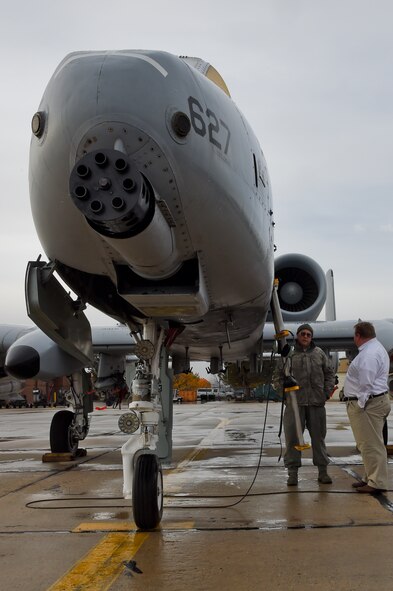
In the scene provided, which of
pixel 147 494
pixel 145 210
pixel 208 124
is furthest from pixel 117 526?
pixel 208 124

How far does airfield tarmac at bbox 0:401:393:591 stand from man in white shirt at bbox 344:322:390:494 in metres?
0.24

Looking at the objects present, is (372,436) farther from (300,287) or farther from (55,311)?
(300,287)

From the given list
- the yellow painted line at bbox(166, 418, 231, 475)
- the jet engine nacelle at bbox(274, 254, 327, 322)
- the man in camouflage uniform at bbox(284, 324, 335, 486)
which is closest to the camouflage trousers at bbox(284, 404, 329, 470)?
the man in camouflage uniform at bbox(284, 324, 335, 486)

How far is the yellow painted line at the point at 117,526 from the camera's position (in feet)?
14.3

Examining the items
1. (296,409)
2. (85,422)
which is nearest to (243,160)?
(296,409)

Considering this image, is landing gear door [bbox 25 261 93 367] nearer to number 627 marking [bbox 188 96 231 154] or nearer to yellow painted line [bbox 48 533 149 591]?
number 627 marking [bbox 188 96 231 154]

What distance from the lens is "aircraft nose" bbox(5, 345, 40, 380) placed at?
28.6 feet

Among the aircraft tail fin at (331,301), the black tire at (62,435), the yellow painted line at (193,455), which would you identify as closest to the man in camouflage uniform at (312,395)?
the yellow painted line at (193,455)

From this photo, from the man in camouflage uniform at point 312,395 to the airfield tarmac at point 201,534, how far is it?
37cm

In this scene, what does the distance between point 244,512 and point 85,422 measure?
16.7ft

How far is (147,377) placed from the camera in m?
5.34

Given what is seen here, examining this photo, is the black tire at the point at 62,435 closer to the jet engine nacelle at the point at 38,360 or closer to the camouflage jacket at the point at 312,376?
the jet engine nacelle at the point at 38,360

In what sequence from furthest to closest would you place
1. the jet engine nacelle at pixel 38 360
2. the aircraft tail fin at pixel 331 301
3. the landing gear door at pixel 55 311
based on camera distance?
the aircraft tail fin at pixel 331 301 → the jet engine nacelle at pixel 38 360 → the landing gear door at pixel 55 311

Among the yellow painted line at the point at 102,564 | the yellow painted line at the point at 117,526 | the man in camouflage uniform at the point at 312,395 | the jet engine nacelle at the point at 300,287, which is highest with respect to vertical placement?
the jet engine nacelle at the point at 300,287
